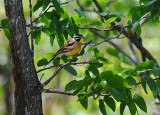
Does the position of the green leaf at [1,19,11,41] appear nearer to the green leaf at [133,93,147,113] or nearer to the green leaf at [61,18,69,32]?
the green leaf at [61,18,69,32]

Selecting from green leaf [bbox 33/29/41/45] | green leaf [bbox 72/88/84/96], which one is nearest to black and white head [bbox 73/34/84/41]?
green leaf [bbox 33/29/41/45]

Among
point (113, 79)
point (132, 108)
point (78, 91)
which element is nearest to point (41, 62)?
point (78, 91)

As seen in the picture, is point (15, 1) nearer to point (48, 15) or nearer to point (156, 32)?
point (48, 15)

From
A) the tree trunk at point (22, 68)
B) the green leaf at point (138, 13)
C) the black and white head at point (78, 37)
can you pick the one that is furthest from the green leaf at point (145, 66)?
the black and white head at point (78, 37)

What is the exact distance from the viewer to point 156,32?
32.6 feet

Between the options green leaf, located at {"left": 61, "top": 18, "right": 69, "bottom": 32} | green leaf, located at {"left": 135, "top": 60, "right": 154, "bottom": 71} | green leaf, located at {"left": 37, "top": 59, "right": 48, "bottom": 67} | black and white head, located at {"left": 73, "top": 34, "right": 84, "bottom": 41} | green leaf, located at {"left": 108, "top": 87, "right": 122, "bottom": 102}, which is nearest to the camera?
green leaf, located at {"left": 108, "top": 87, "right": 122, "bottom": 102}

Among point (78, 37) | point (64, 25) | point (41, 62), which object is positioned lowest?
point (41, 62)

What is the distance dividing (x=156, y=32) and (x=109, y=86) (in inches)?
323

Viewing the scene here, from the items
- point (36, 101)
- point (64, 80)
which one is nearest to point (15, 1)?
point (36, 101)

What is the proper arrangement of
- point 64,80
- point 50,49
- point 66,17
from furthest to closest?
point 64,80
point 50,49
point 66,17

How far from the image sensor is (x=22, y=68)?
89.0 inches

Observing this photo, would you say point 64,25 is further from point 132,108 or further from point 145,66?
point 132,108

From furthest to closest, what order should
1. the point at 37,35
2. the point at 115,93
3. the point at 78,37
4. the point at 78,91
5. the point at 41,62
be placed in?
the point at 78,37 < the point at 37,35 < the point at 41,62 < the point at 78,91 < the point at 115,93

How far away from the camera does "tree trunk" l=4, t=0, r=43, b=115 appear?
2238 mm
